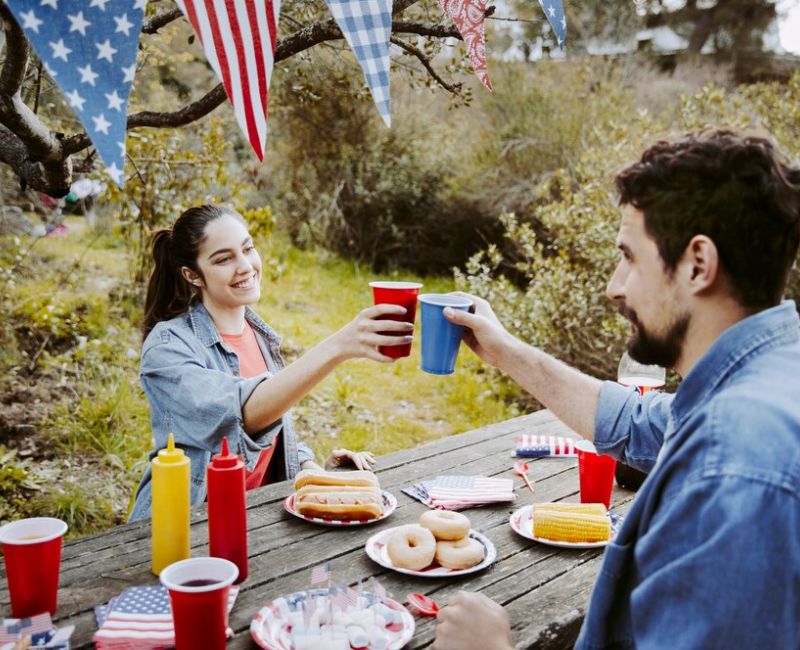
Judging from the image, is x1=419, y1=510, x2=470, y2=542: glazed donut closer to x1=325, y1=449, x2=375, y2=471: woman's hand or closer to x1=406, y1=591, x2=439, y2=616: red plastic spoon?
x1=406, y1=591, x2=439, y2=616: red plastic spoon

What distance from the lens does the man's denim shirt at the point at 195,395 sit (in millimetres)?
2381

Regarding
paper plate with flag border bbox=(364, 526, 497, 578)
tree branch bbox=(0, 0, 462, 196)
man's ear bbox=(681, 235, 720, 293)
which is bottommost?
paper plate with flag border bbox=(364, 526, 497, 578)

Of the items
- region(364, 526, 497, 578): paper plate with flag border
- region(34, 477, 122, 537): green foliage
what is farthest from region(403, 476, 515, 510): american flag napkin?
region(34, 477, 122, 537): green foliage

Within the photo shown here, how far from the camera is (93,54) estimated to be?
5.55 feet

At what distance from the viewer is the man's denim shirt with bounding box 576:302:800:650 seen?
3.50 ft

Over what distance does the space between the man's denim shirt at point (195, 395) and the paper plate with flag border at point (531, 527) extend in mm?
853

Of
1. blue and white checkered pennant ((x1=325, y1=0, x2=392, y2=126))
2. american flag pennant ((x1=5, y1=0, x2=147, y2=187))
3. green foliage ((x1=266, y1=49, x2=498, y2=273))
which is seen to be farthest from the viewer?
green foliage ((x1=266, y1=49, x2=498, y2=273))

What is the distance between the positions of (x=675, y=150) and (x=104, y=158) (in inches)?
47.5

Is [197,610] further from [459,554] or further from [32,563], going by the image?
[459,554]

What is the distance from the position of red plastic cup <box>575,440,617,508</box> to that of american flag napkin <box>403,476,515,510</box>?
24 cm

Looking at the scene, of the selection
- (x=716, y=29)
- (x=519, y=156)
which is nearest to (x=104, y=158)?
(x=519, y=156)

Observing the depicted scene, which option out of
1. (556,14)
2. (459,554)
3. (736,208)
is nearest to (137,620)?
(459,554)

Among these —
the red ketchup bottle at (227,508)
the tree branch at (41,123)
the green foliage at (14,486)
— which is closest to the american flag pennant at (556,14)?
the tree branch at (41,123)

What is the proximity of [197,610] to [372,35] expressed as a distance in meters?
1.48
